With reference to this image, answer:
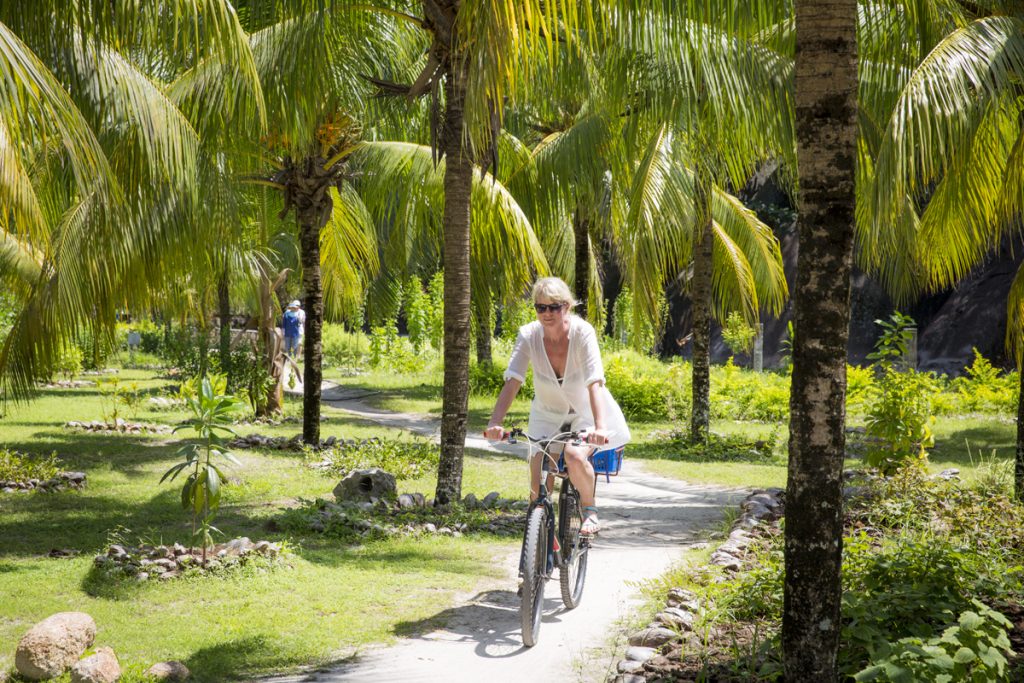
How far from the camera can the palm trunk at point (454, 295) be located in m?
7.96

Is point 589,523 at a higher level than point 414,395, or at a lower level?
higher

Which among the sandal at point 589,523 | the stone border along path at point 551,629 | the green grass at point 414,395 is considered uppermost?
the sandal at point 589,523

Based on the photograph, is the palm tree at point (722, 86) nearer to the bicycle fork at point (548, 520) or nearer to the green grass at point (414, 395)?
the bicycle fork at point (548, 520)

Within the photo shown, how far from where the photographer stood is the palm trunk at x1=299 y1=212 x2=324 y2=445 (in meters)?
11.4

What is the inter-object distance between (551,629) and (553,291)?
1.71 meters

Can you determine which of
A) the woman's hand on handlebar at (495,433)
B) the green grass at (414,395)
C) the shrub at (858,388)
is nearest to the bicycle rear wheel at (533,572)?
the woman's hand on handlebar at (495,433)

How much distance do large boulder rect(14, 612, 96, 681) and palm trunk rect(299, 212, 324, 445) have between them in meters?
6.96

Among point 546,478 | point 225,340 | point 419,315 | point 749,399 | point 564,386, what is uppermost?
point 419,315

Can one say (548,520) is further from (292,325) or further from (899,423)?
(292,325)

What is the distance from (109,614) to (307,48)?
4.85m

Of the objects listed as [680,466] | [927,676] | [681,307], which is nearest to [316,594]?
[927,676]

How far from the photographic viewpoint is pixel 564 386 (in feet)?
17.5

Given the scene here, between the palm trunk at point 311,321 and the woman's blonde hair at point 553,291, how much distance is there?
21.7 feet

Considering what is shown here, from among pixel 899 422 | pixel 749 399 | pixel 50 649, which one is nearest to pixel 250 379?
pixel 749 399
